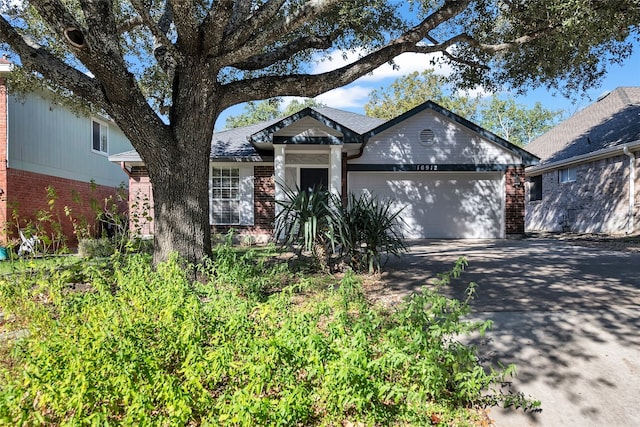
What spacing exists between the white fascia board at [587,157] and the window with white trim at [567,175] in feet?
0.91

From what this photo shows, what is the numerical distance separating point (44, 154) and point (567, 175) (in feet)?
65.3

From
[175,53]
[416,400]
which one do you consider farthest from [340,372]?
[175,53]

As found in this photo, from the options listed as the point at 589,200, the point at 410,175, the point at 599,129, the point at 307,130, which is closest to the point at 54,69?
the point at 307,130

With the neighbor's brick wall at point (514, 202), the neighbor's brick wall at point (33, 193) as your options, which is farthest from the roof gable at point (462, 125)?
the neighbor's brick wall at point (33, 193)

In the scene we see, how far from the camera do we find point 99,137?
16422 millimetres

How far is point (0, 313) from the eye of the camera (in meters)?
4.82

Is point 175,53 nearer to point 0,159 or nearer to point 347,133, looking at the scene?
point 347,133

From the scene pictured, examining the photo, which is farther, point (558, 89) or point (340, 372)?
point (558, 89)

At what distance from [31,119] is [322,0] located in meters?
11.3

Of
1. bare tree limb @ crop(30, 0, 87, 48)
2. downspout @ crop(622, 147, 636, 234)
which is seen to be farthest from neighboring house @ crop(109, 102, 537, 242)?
bare tree limb @ crop(30, 0, 87, 48)

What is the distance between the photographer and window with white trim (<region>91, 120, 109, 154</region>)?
15.9 meters

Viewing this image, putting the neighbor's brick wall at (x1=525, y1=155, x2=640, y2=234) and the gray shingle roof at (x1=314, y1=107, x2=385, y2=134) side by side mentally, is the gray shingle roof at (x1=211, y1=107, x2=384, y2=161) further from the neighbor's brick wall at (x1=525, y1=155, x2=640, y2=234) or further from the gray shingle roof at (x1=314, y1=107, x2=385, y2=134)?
the neighbor's brick wall at (x1=525, y1=155, x2=640, y2=234)

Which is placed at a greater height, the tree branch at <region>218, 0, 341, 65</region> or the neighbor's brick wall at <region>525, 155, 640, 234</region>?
the tree branch at <region>218, 0, 341, 65</region>

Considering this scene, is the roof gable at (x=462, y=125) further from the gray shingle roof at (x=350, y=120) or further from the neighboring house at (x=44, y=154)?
the neighboring house at (x=44, y=154)
